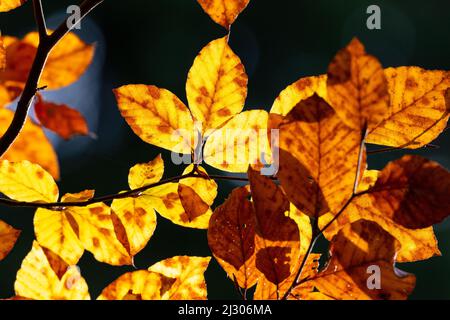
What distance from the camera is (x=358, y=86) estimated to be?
0.82 ft

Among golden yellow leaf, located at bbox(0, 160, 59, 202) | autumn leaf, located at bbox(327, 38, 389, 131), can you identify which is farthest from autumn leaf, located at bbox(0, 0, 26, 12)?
autumn leaf, located at bbox(327, 38, 389, 131)

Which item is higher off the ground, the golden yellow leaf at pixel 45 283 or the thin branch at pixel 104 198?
the thin branch at pixel 104 198

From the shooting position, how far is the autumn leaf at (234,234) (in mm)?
339

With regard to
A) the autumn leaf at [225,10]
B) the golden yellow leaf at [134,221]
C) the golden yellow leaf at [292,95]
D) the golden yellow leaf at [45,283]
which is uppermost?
the autumn leaf at [225,10]

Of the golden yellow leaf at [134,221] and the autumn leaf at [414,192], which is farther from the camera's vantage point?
the golden yellow leaf at [134,221]

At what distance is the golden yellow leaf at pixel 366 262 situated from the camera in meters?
0.27

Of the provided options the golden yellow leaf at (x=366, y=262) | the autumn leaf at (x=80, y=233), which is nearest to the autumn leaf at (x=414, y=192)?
the golden yellow leaf at (x=366, y=262)

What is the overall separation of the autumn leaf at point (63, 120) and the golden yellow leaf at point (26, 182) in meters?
0.04

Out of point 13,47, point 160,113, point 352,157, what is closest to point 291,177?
point 352,157

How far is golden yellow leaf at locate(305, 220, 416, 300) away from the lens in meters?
0.27

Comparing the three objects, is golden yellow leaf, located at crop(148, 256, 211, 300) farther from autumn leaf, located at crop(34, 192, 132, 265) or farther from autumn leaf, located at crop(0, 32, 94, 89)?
autumn leaf, located at crop(0, 32, 94, 89)

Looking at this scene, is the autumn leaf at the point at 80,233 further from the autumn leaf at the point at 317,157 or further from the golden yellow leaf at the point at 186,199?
the autumn leaf at the point at 317,157

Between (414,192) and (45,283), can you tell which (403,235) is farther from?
(45,283)

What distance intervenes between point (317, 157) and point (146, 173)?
0.20 m
